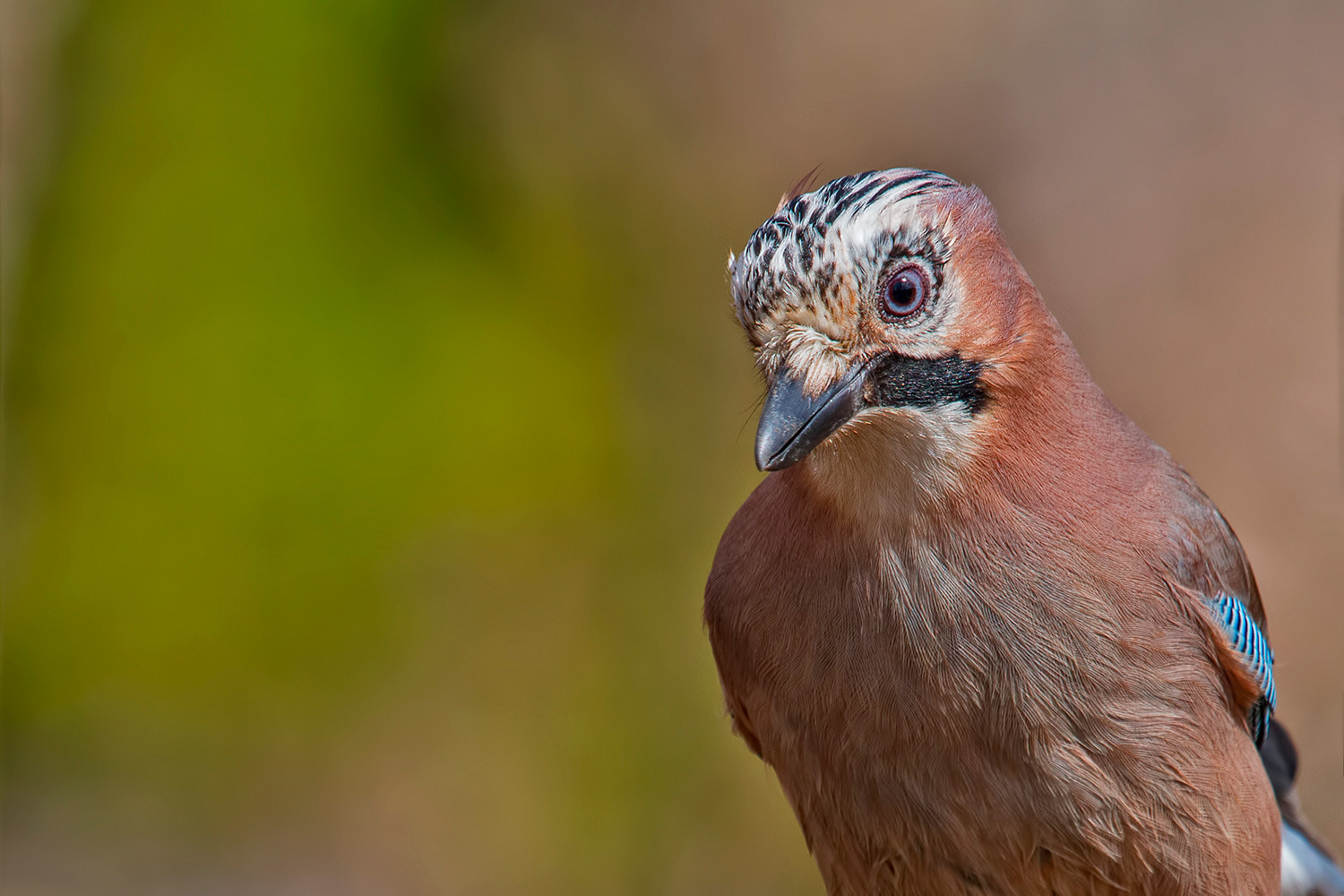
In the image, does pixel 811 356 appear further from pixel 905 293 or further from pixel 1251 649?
pixel 1251 649

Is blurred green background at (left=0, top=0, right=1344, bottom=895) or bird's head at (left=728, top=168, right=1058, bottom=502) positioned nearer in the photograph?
bird's head at (left=728, top=168, right=1058, bottom=502)

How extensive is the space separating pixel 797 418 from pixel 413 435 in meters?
4.03

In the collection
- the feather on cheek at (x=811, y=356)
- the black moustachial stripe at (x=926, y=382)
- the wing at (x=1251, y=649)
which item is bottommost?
the wing at (x=1251, y=649)

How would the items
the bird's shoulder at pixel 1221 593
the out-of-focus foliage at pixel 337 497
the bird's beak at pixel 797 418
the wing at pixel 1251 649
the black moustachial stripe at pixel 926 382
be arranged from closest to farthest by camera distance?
the bird's beak at pixel 797 418
the black moustachial stripe at pixel 926 382
the bird's shoulder at pixel 1221 593
the wing at pixel 1251 649
the out-of-focus foliage at pixel 337 497

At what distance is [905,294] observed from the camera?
2455 millimetres

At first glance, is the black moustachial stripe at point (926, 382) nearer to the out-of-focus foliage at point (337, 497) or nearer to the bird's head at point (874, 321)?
the bird's head at point (874, 321)

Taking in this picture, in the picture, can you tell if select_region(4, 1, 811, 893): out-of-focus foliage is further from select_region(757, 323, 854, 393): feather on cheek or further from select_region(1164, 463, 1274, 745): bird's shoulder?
select_region(757, 323, 854, 393): feather on cheek

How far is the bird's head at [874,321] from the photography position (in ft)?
7.81

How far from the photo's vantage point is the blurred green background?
607 cm

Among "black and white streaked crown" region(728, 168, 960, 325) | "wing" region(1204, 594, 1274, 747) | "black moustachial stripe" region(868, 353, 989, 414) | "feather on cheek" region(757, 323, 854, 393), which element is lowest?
"wing" region(1204, 594, 1274, 747)

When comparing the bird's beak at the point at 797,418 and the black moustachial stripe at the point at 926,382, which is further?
the black moustachial stripe at the point at 926,382

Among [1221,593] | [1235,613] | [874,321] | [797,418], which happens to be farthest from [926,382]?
[1235,613]

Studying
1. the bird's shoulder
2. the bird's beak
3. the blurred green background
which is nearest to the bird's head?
the bird's beak

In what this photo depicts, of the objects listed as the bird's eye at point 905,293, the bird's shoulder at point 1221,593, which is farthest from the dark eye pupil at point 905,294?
the bird's shoulder at point 1221,593
